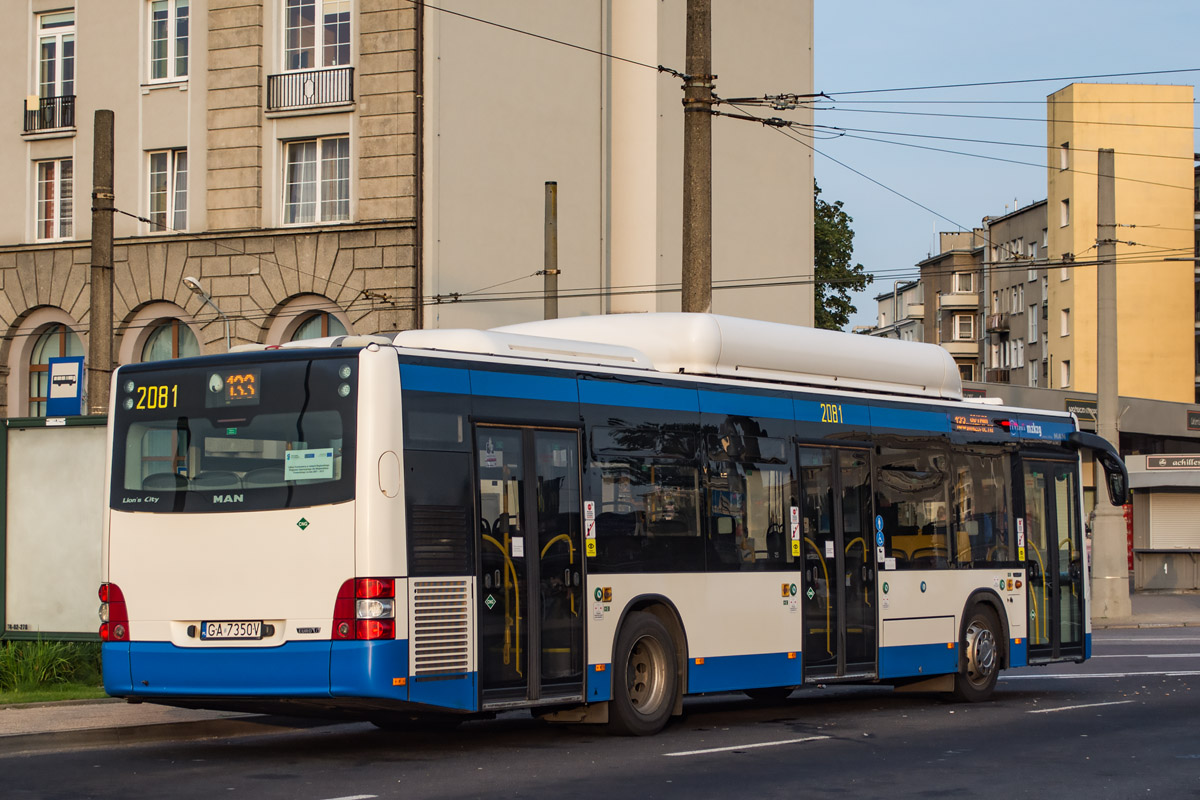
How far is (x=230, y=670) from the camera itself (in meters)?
11.6

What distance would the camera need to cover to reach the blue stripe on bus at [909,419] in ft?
54.8

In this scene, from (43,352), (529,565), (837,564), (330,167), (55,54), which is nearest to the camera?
(529,565)

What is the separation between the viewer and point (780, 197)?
4875 centimetres

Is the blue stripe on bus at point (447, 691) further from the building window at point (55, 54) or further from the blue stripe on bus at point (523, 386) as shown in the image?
the building window at point (55, 54)

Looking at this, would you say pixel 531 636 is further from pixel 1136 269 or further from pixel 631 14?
pixel 1136 269

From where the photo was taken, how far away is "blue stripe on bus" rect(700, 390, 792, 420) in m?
14.7

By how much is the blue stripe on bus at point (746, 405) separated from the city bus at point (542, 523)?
0.02 m

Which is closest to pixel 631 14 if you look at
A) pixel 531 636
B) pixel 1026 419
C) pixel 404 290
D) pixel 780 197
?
pixel 780 197

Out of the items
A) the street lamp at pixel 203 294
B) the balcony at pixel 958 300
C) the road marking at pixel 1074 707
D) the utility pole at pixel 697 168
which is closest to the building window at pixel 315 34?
the street lamp at pixel 203 294

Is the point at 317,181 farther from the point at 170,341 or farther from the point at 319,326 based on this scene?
the point at 170,341

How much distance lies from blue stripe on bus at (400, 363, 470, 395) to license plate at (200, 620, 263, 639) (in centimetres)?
188

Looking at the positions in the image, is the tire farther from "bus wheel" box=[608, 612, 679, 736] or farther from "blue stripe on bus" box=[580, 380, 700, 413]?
"blue stripe on bus" box=[580, 380, 700, 413]

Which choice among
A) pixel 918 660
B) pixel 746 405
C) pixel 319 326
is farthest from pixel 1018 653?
pixel 319 326

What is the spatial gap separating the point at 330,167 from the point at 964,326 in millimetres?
63374
